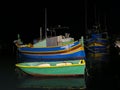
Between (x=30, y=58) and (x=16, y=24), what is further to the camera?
(x=16, y=24)

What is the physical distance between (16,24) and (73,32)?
7.04 meters

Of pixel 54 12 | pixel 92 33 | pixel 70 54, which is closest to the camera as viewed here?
pixel 70 54

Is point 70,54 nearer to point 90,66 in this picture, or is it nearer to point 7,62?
point 90,66

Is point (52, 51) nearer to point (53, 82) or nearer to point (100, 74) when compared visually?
point (100, 74)

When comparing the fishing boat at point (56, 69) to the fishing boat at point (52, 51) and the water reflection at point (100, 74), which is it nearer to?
the water reflection at point (100, 74)

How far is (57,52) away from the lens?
70.2 feet

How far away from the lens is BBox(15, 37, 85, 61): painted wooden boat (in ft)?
67.9

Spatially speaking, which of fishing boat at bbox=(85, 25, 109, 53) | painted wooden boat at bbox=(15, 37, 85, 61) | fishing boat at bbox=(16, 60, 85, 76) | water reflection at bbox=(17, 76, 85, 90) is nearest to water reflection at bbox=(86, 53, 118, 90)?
water reflection at bbox=(17, 76, 85, 90)

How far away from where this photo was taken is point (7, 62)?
22188mm

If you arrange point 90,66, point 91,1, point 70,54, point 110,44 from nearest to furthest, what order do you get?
point 90,66, point 70,54, point 110,44, point 91,1

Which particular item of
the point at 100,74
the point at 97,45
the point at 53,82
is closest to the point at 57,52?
the point at 100,74

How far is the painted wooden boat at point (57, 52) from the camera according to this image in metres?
20.7

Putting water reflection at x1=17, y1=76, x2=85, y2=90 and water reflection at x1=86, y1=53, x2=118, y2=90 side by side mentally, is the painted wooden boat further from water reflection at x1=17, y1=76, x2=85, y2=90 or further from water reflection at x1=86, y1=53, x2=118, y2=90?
water reflection at x1=17, y1=76, x2=85, y2=90

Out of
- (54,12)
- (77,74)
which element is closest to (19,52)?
(77,74)
